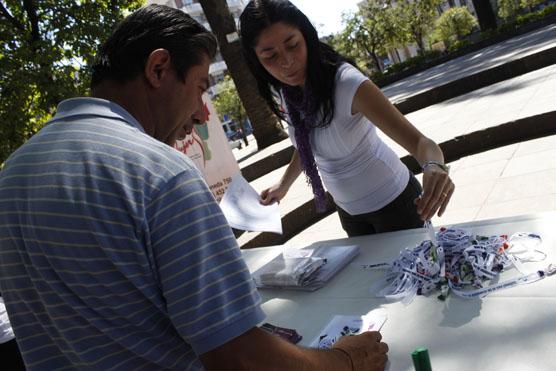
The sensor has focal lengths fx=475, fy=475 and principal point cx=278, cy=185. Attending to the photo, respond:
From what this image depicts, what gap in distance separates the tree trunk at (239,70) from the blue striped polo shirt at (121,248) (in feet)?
27.9

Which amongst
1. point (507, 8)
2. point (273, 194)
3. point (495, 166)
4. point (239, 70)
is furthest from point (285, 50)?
point (507, 8)

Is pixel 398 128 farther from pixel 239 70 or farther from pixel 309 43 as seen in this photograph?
pixel 239 70

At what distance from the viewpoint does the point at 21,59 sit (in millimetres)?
7301

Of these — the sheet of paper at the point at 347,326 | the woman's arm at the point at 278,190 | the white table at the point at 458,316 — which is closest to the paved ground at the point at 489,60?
the woman's arm at the point at 278,190

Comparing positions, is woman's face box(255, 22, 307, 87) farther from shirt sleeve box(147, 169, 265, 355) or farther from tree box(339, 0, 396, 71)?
tree box(339, 0, 396, 71)

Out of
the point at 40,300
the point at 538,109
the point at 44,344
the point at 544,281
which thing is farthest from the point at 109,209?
the point at 538,109

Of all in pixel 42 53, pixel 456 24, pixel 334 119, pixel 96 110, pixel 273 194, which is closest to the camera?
pixel 96 110

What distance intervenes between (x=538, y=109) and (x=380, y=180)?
13.5 feet

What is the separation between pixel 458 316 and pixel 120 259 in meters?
0.90

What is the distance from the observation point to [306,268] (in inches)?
70.6

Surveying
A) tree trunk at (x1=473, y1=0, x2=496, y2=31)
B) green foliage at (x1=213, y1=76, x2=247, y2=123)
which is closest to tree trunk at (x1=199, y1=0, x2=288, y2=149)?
tree trunk at (x1=473, y1=0, x2=496, y2=31)

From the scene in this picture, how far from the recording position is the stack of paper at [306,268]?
69.2 inches

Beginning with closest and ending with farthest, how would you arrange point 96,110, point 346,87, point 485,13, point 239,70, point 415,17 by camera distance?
point 96,110 < point 346,87 < point 239,70 < point 485,13 < point 415,17

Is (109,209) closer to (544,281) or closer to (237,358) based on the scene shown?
(237,358)
